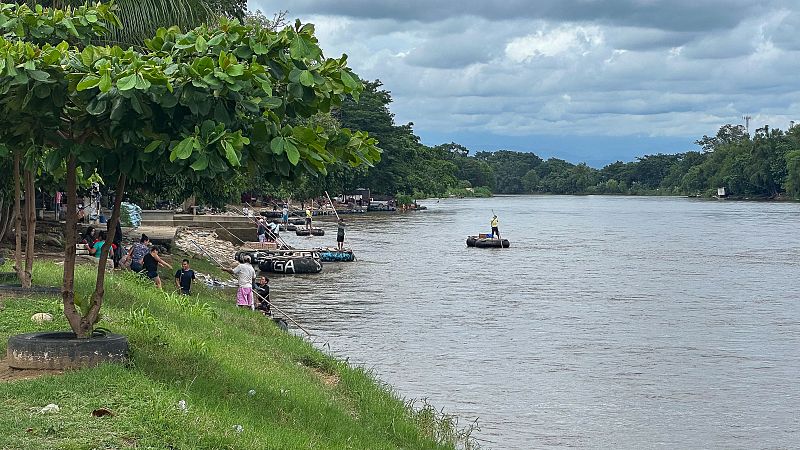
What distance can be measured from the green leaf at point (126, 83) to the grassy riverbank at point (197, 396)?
108 inches

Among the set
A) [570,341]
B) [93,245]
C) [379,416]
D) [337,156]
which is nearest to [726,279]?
[570,341]

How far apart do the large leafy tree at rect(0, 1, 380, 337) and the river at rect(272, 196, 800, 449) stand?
7.07 metres

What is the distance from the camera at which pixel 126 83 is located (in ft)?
29.6

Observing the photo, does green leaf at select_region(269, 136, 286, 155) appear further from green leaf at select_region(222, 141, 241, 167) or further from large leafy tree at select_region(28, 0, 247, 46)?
large leafy tree at select_region(28, 0, 247, 46)

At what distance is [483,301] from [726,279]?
1315cm

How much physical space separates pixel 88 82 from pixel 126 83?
385mm

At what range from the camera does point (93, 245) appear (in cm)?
2734

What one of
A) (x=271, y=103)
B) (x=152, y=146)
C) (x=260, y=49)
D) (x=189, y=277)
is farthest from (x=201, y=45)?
(x=189, y=277)

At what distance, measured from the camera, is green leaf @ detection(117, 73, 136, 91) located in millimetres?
8984

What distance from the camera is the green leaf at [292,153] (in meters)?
9.48

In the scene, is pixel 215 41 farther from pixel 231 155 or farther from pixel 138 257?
pixel 138 257

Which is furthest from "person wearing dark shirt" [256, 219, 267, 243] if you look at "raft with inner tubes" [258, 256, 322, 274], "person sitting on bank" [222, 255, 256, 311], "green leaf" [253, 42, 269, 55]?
"green leaf" [253, 42, 269, 55]

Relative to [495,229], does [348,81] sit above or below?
above

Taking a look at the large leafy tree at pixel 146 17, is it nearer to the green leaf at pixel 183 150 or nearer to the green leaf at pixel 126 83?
the green leaf at pixel 126 83
